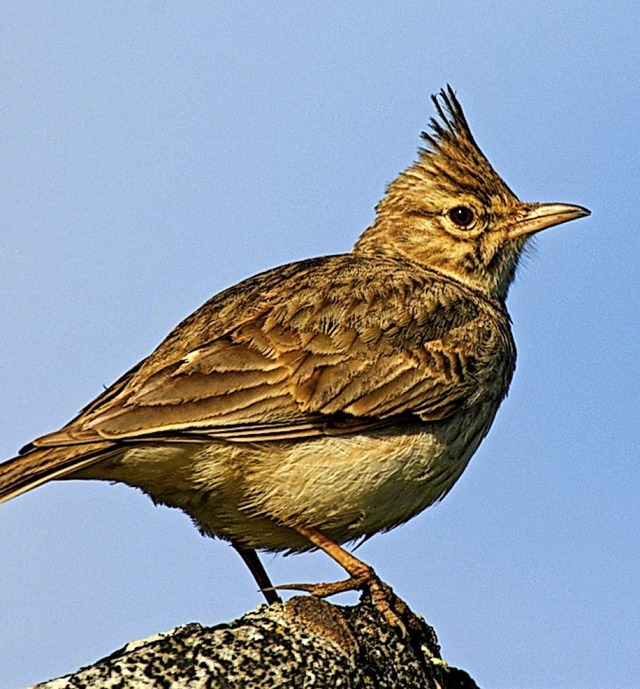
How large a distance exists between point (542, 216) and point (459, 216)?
23.1 inches

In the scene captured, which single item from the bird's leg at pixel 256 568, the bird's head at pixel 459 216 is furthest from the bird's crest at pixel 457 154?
the bird's leg at pixel 256 568

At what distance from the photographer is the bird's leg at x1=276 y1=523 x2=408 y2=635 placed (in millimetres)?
7012

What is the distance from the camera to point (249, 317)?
812 cm

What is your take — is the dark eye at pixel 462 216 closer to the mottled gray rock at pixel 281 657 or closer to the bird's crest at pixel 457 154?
the bird's crest at pixel 457 154

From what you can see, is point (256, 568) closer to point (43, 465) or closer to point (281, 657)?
point (43, 465)

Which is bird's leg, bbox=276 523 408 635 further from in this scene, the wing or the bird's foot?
the wing

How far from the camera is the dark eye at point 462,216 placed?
32.4 ft

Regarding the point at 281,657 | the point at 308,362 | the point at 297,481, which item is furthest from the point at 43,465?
the point at 281,657

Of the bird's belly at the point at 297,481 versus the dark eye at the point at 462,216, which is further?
the dark eye at the point at 462,216

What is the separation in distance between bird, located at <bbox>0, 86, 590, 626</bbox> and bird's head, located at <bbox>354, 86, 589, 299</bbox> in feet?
2.09

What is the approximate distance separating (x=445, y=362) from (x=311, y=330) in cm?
89

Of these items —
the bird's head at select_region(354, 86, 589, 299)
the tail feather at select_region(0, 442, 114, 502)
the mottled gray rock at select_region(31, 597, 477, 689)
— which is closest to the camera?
the mottled gray rock at select_region(31, 597, 477, 689)

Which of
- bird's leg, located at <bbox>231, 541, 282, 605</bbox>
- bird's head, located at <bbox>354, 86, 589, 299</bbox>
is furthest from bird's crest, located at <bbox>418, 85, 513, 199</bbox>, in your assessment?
bird's leg, located at <bbox>231, 541, 282, 605</bbox>

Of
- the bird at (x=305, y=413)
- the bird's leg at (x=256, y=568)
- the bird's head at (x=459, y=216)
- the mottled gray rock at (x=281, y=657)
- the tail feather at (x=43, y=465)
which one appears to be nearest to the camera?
the mottled gray rock at (x=281, y=657)
